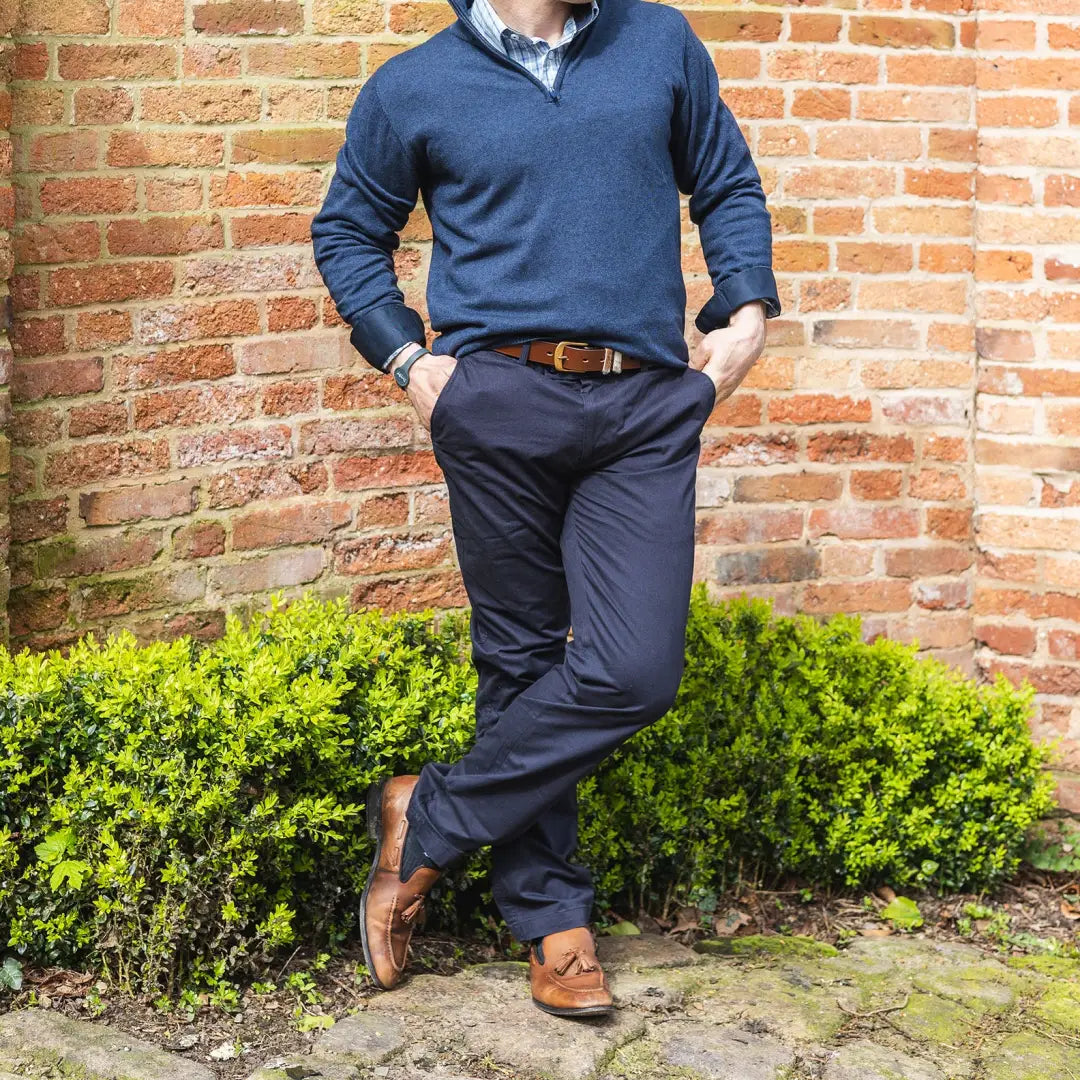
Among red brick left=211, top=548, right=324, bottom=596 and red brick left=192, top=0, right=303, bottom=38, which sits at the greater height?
red brick left=192, top=0, right=303, bottom=38

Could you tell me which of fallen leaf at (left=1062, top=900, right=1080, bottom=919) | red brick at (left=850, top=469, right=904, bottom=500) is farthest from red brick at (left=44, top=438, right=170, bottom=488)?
fallen leaf at (left=1062, top=900, right=1080, bottom=919)

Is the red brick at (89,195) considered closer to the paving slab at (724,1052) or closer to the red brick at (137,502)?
the red brick at (137,502)

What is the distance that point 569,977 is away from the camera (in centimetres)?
281

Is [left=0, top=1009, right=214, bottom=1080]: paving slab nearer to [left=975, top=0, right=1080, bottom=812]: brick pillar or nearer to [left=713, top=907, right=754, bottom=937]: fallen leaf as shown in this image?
[left=713, top=907, right=754, bottom=937]: fallen leaf

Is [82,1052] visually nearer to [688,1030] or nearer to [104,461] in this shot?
[688,1030]

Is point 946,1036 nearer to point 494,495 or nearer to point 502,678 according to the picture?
point 502,678

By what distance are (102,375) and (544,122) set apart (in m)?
1.53

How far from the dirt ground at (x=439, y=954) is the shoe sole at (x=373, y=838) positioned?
6cm

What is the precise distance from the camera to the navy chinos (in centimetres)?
261

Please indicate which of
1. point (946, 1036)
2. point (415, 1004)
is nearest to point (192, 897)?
point (415, 1004)

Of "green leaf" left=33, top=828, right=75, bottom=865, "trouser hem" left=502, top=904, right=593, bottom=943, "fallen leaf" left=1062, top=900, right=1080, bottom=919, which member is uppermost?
"green leaf" left=33, top=828, right=75, bottom=865

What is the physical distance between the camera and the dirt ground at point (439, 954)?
2.77m

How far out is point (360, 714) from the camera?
3.16 m

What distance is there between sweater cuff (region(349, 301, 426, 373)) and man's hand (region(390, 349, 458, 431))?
0.25 feet
